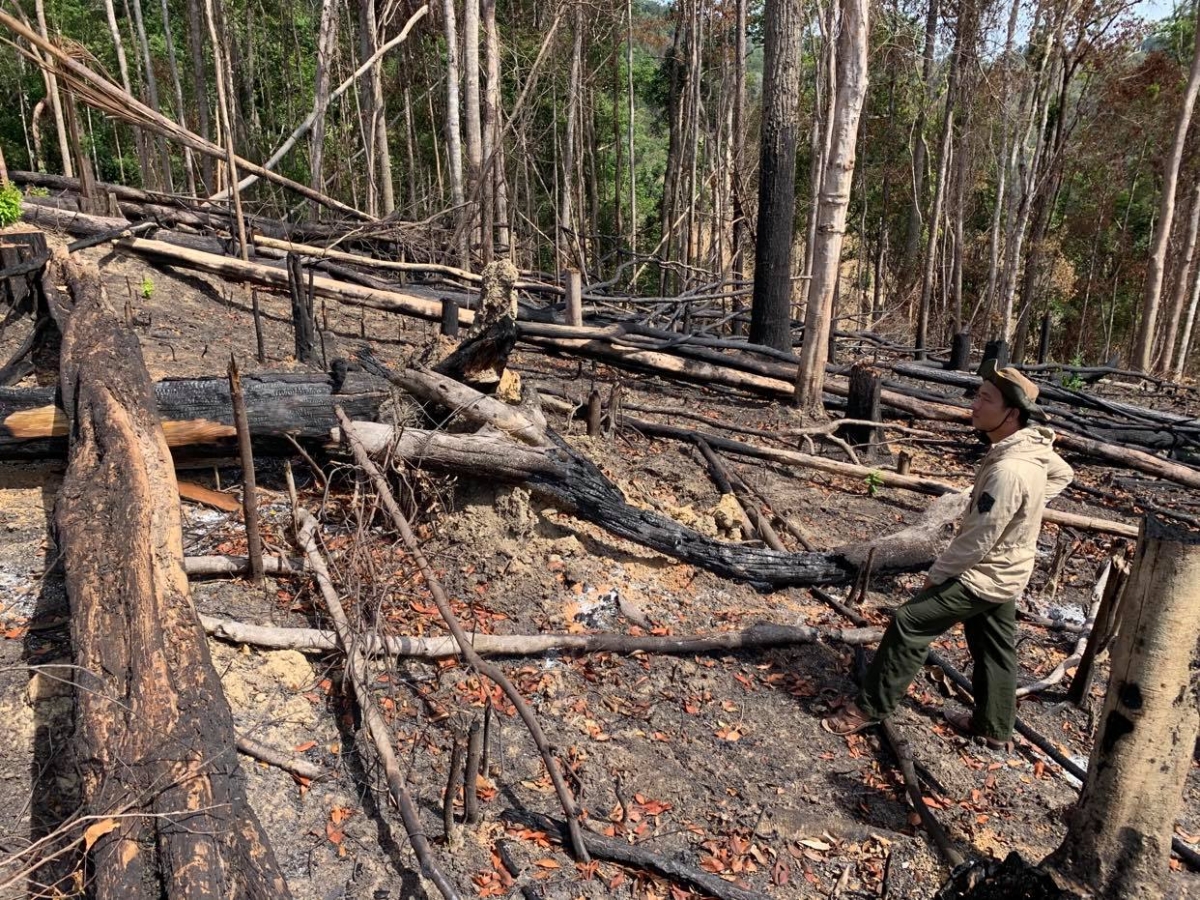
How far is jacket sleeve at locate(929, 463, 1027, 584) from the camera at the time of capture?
3518 mm

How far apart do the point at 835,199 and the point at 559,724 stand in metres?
6.05

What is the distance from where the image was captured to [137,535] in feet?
11.4

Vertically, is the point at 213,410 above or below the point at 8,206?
below

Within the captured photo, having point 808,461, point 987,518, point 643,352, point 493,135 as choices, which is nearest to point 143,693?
point 987,518

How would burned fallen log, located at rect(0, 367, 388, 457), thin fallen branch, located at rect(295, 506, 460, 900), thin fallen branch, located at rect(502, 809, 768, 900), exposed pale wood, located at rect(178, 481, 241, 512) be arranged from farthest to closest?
exposed pale wood, located at rect(178, 481, 241, 512)
burned fallen log, located at rect(0, 367, 388, 457)
thin fallen branch, located at rect(502, 809, 768, 900)
thin fallen branch, located at rect(295, 506, 460, 900)

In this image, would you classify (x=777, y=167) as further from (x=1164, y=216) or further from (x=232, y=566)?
(x=1164, y=216)

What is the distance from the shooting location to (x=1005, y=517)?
353cm

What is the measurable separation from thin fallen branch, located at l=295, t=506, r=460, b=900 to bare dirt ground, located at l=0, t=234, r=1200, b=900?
12cm

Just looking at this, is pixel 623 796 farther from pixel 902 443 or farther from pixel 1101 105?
pixel 1101 105

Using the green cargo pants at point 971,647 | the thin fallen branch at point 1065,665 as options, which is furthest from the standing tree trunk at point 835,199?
the green cargo pants at point 971,647

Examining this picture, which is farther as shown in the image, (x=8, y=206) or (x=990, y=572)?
(x=8, y=206)

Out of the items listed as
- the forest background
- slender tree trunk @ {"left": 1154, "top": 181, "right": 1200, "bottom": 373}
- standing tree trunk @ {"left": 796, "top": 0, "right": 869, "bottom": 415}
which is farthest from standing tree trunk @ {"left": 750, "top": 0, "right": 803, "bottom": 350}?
slender tree trunk @ {"left": 1154, "top": 181, "right": 1200, "bottom": 373}

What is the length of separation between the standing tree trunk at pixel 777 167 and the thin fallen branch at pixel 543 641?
5655mm

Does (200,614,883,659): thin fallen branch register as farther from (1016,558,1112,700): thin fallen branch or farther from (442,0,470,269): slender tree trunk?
(442,0,470,269): slender tree trunk
